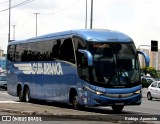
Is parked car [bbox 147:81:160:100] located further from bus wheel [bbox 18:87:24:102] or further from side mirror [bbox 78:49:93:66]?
side mirror [bbox 78:49:93:66]

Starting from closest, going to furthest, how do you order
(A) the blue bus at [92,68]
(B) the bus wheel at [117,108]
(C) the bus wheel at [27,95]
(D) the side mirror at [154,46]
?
(A) the blue bus at [92,68]
(B) the bus wheel at [117,108]
(C) the bus wheel at [27,95]
(D) the side mirror at [154,46]

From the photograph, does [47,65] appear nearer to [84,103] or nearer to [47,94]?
[47,94]

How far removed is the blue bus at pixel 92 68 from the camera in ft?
66.6

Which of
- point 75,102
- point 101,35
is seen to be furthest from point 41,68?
point 101,35

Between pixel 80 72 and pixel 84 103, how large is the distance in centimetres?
132

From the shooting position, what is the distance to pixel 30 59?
2711cm

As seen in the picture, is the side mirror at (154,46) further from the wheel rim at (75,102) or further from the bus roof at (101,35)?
the wheel rim at (75,102)

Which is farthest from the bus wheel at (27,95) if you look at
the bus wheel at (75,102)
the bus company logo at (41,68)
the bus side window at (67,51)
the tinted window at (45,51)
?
the bus wheel at (75,102)

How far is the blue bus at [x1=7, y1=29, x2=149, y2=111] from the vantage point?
20.3m

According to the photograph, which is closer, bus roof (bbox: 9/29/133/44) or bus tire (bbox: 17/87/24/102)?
bus roof (bbox: 9/29/133/44)

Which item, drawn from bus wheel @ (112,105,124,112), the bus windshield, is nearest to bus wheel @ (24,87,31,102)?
bus wheel @ (112,105,124,112)

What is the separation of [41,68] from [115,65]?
625cm

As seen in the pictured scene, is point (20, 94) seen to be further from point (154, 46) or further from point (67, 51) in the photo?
point (154, 46)

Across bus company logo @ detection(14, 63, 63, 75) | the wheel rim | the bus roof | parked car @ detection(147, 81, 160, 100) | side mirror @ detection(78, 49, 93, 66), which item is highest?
Result: the bus roof
